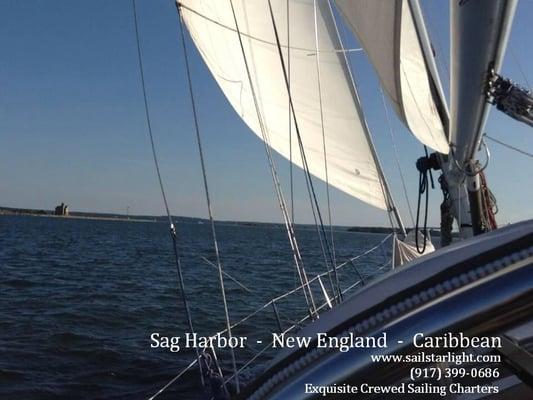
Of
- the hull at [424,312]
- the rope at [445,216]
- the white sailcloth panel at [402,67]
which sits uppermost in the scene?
the white sailcloth panel at [402,67]

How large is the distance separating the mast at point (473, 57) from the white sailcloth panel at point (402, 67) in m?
0.61

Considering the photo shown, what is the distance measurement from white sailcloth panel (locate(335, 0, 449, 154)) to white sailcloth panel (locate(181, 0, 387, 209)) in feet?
4.51

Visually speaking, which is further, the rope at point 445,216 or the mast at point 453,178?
the rope at point 445,216

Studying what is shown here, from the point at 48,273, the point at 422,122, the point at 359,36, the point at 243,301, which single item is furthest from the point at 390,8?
the point at 48,273

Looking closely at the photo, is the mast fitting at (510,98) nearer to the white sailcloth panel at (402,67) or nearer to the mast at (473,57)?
the mast at (473,57)

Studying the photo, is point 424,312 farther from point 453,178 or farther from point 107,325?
point 107,325

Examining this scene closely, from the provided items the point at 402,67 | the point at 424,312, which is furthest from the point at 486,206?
the point at 424,312

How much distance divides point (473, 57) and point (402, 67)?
150 centimetres

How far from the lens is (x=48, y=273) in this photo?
55.2 feet

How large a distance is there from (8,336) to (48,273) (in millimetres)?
9317

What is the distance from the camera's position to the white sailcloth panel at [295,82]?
510 cm

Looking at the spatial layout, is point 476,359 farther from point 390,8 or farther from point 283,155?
point 283,155

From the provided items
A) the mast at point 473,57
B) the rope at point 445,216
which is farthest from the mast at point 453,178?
the mast at point 473,57

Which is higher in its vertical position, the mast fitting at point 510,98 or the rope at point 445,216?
the rope at point 445,216
